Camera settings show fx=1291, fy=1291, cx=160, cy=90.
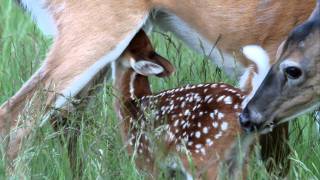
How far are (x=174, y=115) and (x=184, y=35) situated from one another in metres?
0.86

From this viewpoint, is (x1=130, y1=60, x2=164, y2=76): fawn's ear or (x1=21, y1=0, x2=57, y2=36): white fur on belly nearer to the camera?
(x1=130, y1=60, x2=164, y2=76): fawn's ear

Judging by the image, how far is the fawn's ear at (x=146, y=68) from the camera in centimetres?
627

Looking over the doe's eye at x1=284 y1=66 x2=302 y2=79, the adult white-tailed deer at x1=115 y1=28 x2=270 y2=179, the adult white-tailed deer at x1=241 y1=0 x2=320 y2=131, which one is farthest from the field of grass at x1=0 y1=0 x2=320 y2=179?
the doe's eye at x1=284 y1=66 x2=302 y2=79

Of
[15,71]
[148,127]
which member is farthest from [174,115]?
[15,71]

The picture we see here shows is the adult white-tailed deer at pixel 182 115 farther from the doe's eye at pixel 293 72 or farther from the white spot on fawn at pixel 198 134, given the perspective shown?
the doe's eye at pixel 293 72

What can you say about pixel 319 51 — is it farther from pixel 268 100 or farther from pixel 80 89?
pixel 80 89

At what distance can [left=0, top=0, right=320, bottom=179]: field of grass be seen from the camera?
5.80 metres

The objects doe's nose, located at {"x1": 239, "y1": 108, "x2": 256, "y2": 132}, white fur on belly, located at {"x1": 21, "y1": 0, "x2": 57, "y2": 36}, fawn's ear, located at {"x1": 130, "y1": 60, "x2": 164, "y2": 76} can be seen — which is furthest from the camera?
white fur on belly, located at {"x1": 21, "y1": 0, "x2": 57, "y2": 36}

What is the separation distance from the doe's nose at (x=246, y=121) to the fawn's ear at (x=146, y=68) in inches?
29.6

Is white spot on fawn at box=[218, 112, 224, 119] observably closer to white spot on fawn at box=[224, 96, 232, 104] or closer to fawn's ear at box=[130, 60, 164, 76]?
white spot on fawn at box=[224, 96, 232, 104]

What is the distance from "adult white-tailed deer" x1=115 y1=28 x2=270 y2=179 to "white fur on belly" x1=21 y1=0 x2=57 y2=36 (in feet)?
1.32

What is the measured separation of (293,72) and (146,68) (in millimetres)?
908

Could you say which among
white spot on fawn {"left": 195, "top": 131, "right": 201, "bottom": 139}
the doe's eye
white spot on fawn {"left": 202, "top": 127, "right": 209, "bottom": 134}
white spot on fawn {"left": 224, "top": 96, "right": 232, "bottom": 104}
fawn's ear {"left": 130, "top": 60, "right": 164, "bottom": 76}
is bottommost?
white spot on fawn {"left": 195, "top": 131, "right": 201, "bottom": 139}

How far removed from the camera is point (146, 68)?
249 inches
